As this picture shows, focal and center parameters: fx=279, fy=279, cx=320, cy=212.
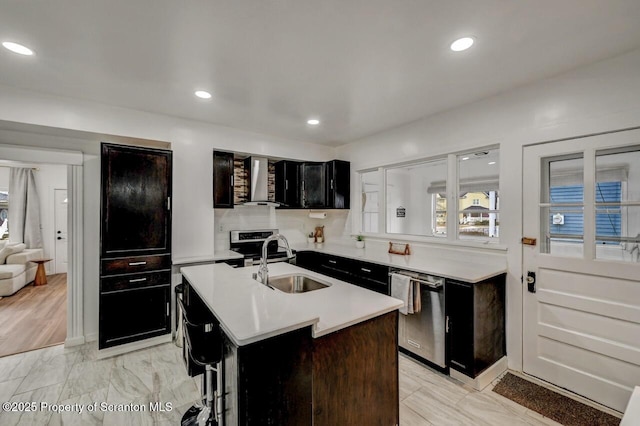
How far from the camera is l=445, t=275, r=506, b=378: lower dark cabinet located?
90.0 inches

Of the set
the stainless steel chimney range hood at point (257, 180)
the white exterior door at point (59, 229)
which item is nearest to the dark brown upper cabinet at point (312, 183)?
the stainless steel chimney range hood at point (257, 180)

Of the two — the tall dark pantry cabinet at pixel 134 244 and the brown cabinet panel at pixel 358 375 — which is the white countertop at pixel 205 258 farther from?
the brown cabinet panel at pixel 358 375

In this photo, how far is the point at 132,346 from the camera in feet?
9.59

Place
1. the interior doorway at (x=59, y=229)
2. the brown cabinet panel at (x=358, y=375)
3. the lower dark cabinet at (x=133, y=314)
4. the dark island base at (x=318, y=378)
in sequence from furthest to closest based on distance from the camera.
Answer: the interior doorway at (x=59, y=229), the lower dark cabinet at (x=133, y=314), the brown cabinet panel at (x=358, y=375), the dark island base at (x=318, y=378)

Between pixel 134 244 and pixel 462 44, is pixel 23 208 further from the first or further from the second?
pixel 462 44

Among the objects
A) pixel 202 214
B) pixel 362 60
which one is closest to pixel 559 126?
pixel 362 60

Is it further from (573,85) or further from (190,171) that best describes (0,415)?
(573,85)

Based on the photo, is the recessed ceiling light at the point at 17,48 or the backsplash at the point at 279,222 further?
the backsplash at the point at 279,222

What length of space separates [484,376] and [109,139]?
4.38m

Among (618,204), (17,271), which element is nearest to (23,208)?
(17,271)

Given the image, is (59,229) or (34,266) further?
(59,229)

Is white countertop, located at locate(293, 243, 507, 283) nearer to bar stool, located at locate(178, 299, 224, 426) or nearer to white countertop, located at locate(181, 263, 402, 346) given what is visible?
white countertop, located at locate(181, 263, 402, 346)

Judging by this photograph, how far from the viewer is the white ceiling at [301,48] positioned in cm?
157

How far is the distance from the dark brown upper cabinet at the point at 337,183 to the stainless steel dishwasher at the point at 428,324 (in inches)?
71.0
